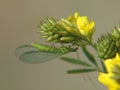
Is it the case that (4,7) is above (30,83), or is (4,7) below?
above

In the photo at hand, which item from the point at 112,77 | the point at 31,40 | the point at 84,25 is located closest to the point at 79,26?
the point at 84,25

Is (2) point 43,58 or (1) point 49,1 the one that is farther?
(1) point 49,1

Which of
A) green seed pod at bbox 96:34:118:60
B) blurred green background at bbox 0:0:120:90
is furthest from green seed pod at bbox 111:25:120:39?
blurred green background at bbox 0:0:120:90

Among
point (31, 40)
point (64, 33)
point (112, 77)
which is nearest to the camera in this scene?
point (112, 77)

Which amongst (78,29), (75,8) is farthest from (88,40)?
(75,8)

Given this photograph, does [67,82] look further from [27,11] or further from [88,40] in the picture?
[88,40]

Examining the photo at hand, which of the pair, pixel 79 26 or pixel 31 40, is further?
pixel 31 40

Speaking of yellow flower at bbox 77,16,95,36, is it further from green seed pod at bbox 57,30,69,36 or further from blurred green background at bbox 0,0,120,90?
blurred green background at bbox 0,0,120,90

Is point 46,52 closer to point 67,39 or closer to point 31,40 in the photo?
point 67,39

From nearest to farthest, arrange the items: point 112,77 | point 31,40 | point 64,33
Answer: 1. point 112,77
2. point 64,33
3. point 31,40
